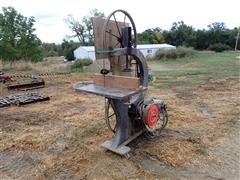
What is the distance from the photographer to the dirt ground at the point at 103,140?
2740mm

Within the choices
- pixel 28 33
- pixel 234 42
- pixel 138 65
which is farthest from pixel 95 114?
pixel 234 42

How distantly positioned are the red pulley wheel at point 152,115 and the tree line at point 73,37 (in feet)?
43.2

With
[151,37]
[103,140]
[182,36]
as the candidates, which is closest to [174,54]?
[182,36]

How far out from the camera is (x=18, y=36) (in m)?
15.9

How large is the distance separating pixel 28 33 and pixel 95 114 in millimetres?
13058

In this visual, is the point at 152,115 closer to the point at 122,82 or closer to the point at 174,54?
the point at 122,82

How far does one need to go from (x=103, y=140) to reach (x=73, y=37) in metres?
33.9

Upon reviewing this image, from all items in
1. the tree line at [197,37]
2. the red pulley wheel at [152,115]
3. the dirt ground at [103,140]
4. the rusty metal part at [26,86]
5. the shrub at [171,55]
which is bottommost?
the dirt ground at [103,140]

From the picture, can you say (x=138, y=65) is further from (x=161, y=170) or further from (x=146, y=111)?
(x=161, y=170)

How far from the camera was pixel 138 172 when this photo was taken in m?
2.70

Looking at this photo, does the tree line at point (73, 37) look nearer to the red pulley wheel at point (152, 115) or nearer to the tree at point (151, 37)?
the tree at point (151, 37)

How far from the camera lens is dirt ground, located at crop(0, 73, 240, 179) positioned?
2740 millimetres

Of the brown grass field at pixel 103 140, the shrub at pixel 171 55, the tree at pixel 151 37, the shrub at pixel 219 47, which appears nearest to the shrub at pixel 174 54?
the shrub at pixel 171 55

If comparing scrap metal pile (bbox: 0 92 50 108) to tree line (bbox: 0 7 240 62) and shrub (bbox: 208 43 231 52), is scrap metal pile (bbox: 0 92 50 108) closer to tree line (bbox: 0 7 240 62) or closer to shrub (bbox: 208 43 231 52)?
tree line (bbox: 0 7 240 62)
